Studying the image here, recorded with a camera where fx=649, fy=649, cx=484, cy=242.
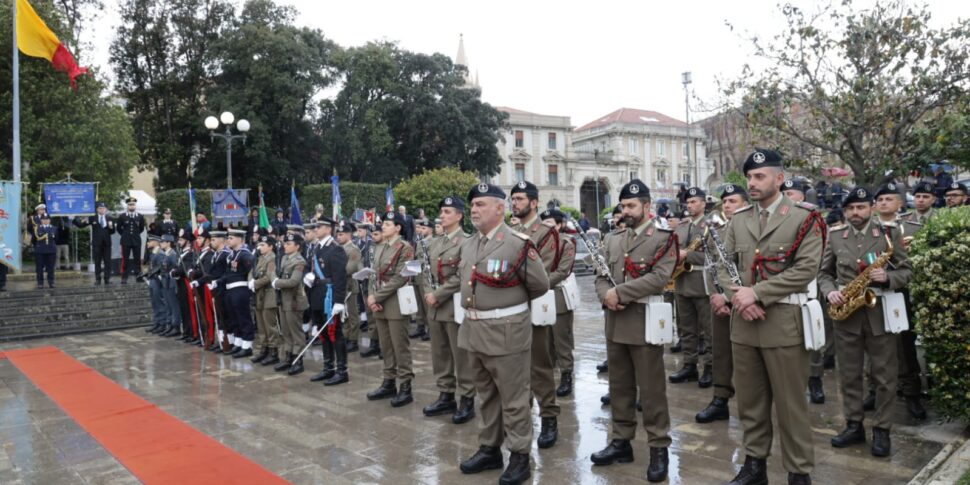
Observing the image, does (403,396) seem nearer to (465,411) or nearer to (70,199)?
(465,411)

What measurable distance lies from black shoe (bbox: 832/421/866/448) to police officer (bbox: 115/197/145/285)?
16.5m

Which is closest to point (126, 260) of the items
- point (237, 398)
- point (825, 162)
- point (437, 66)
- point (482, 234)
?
point (237, 398)

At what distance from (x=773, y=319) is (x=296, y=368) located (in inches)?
257

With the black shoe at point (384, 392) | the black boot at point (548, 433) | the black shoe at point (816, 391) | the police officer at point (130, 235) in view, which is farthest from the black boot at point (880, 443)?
the police officer at point (130, 235)

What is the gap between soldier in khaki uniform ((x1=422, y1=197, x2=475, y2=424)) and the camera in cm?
612

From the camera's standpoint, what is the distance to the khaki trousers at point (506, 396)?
4535 millimetres

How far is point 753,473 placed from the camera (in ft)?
13.6

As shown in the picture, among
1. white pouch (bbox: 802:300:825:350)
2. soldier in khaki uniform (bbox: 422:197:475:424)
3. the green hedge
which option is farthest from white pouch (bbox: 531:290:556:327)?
the green hedge

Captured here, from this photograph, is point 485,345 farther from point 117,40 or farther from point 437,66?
point 437,66

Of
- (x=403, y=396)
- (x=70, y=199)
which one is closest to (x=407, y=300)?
(x=403, y=396)

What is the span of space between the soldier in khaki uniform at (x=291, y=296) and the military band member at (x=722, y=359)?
532 centimetres

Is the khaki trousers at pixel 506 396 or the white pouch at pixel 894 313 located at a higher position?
the white pouch at pixel 894 313

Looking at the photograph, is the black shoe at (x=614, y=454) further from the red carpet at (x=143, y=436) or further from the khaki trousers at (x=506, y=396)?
the red carpet at (x=143, y=436)

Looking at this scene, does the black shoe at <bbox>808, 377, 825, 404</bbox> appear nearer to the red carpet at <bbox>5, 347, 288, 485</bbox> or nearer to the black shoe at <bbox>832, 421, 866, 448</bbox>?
the black shoe at <bbox>832, 421, 866, 448</bbox>
